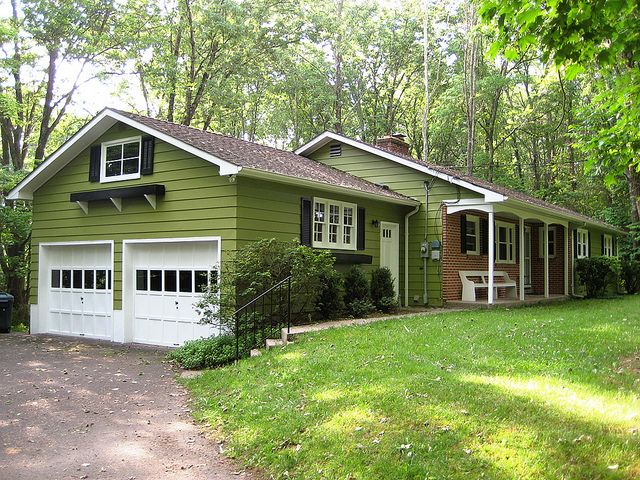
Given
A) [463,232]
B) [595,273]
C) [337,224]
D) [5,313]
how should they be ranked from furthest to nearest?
[595,273] < [463,232] < [5,313] < [337,224]

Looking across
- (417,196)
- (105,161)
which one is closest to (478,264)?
(417,196)

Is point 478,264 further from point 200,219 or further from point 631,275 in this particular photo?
point 631,275

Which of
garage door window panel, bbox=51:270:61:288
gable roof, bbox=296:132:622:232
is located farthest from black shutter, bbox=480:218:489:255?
garage door window panel, bbox=51:270:61:288

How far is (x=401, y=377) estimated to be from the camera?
21.7 ft

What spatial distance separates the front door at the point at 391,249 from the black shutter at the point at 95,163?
7.38 metres

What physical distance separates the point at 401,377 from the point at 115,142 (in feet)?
33.2

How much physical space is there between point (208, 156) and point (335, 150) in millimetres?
7369

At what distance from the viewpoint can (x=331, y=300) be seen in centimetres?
1260

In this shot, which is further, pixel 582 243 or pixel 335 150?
pixel 582 243

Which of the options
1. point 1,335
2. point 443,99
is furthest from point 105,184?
point 443,99

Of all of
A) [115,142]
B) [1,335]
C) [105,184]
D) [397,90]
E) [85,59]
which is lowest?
[1,335]

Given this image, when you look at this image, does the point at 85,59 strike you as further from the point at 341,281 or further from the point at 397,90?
the point at 397,90

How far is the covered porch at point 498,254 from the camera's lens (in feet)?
51.9

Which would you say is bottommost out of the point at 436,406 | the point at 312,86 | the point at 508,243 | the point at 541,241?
the point at 436,406
